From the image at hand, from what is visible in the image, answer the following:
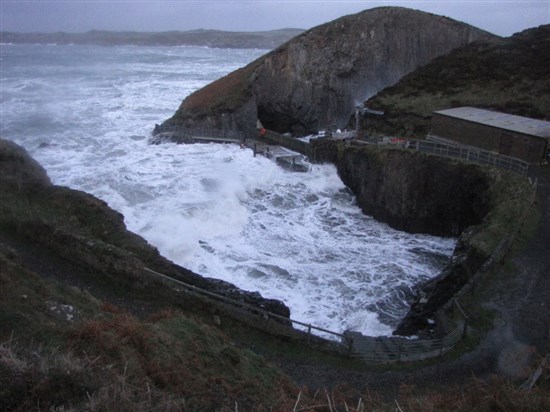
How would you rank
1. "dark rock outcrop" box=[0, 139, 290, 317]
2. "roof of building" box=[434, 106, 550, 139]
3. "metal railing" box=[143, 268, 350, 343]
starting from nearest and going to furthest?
1. "metal railing" box=[143, 268, 350, 343]
2. "dark rock outcrop" box=[0, 139, 290, 317]
3. "roof of building" box=[434, 106, 550, 139]

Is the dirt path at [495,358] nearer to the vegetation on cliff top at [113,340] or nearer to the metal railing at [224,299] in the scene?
the vegetation on cliff top at [113,340]

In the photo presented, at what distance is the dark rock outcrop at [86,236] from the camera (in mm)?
13297

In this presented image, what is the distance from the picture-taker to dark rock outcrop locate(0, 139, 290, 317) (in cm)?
1330

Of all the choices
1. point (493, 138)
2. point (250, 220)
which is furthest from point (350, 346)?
point (493, 138)

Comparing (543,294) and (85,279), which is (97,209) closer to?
(85,279)

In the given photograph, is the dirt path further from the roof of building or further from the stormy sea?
the roof of building

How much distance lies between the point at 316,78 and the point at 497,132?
17946mm

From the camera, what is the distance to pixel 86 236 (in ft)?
48.2

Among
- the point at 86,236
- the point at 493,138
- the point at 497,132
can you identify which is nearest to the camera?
the point at 86,236

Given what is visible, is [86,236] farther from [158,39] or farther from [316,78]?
[158,39]

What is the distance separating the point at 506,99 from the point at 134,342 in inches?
1252

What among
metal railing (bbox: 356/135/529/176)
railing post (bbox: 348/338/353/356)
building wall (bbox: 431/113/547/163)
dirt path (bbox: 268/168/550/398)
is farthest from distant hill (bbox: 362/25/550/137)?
railing post (bbox: 348/338/353/356)

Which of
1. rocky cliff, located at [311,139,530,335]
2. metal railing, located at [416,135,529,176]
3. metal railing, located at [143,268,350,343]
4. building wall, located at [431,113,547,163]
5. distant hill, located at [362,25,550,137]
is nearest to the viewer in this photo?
metal railing, located at [143,268,350,343]

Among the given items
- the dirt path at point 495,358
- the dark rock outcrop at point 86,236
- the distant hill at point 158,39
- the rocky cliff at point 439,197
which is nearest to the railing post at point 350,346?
the dirt path at point 495,358
